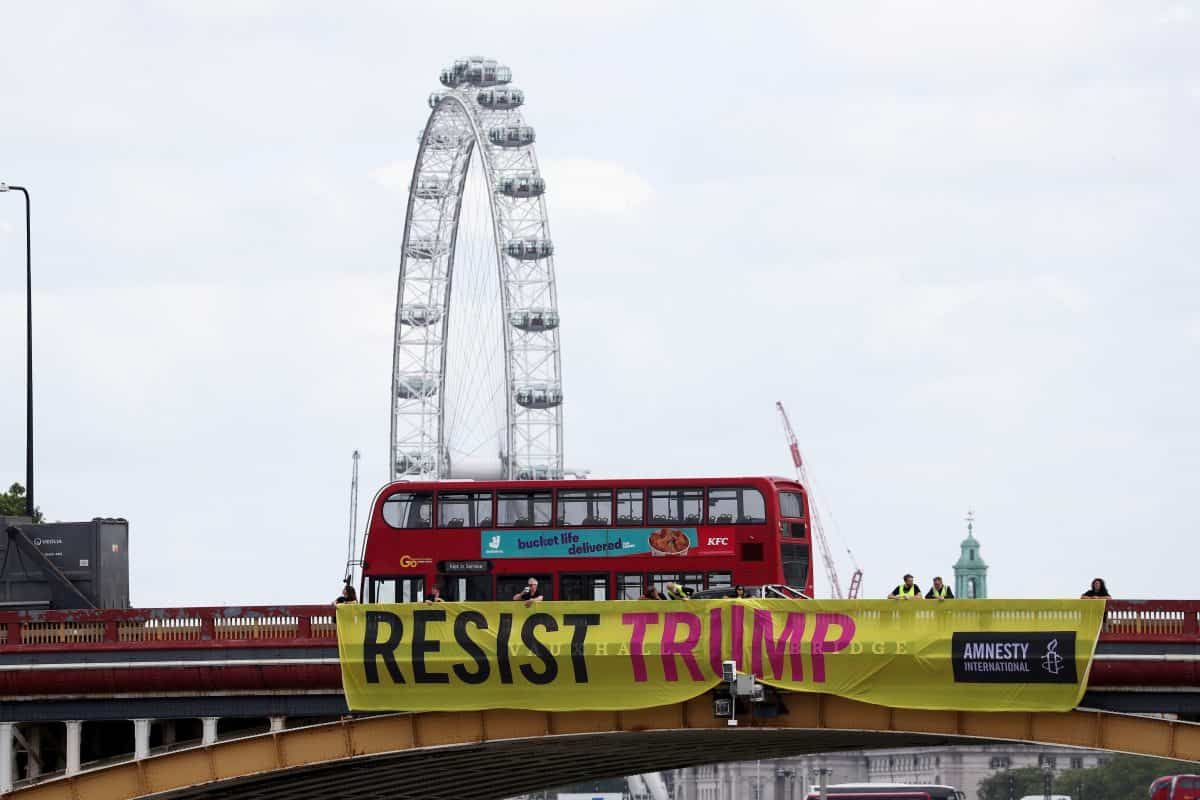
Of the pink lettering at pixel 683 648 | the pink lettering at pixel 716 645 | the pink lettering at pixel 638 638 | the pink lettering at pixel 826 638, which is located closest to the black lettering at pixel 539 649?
the pink lettering at pixel 638 638

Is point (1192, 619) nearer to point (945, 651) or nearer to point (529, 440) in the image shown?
point (945, 651)

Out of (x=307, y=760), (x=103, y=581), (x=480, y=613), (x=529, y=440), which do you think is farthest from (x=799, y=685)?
(x=529, y=440)

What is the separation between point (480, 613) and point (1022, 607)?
12011 millimetres

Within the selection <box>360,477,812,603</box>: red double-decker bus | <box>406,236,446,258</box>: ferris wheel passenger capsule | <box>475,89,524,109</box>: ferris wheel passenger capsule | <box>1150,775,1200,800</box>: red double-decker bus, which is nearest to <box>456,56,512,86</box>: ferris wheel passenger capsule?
<box>475,89,524,109</box>: ferris wheel passenger capsule

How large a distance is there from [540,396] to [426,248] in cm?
1124

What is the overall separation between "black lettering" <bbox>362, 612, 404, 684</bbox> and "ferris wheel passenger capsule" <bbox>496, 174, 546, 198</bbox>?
263 ft

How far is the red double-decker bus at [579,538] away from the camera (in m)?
61.9

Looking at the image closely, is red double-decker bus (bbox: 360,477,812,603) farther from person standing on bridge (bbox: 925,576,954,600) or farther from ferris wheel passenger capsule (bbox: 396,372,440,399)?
ferris wheel passenger capsule (bbox: 396,372,440,399)

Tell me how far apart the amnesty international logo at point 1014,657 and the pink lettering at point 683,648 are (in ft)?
18.5

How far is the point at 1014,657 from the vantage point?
47.4m

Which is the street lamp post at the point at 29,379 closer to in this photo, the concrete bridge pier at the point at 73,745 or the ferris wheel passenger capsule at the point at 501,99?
the concrete bridge pier at the point at 73,745

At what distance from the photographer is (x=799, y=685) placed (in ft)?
161

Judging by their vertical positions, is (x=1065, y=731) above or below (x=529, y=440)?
below

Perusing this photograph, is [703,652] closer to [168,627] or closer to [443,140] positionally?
[168,627]
